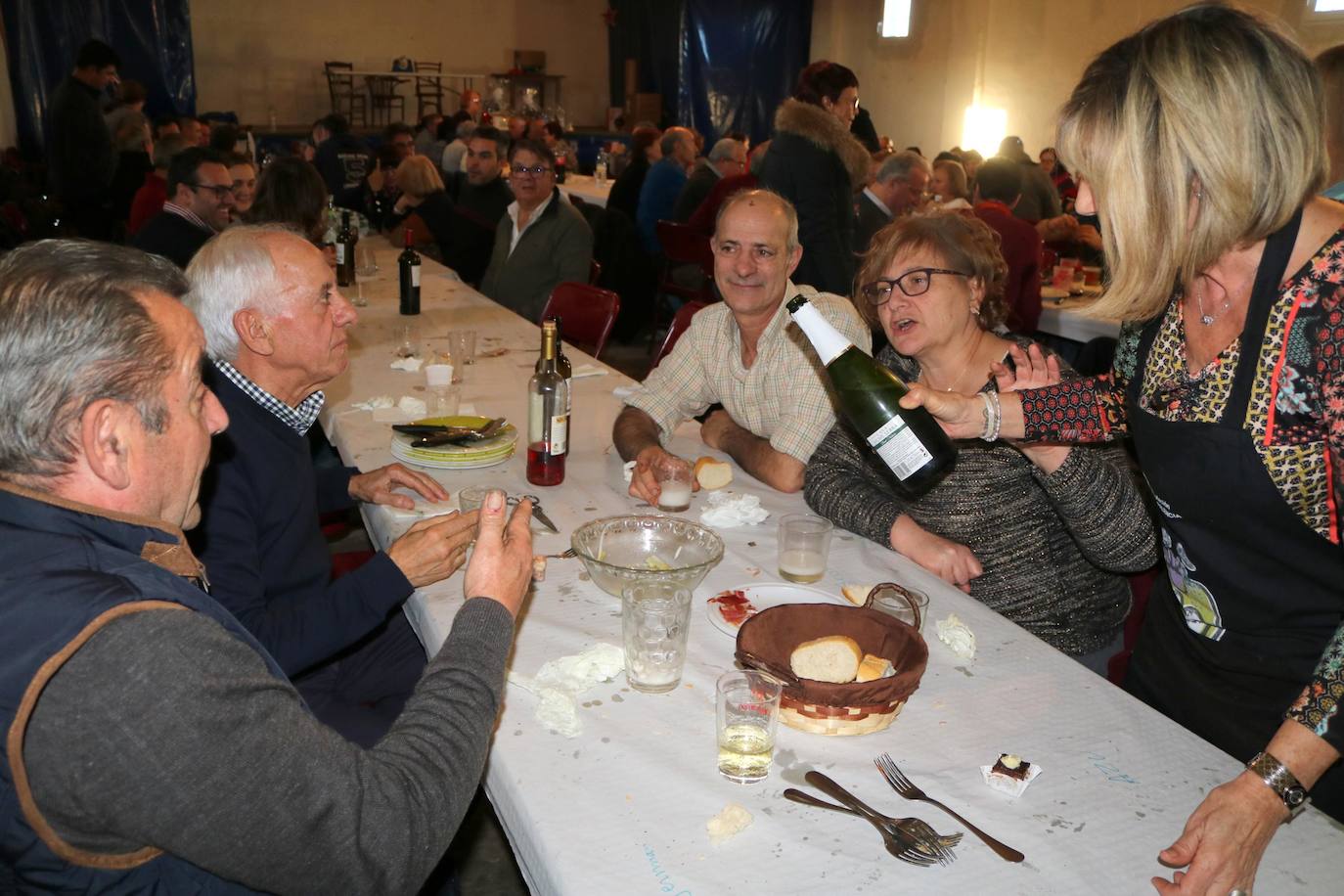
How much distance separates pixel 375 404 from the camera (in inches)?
117

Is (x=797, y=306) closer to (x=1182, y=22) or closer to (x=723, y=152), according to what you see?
(x=1182, y=22)

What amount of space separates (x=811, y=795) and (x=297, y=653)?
37.6 inches

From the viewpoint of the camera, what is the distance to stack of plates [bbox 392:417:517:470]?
244 cm

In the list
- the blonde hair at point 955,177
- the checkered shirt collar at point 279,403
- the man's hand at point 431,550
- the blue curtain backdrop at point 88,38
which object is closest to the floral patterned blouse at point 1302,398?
the man's hand at point 431,550

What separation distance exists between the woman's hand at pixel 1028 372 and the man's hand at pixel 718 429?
783 mm

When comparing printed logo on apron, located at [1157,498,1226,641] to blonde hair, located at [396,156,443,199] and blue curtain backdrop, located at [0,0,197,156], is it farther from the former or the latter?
blue curtain backdrop, located at [0,0,197,156]

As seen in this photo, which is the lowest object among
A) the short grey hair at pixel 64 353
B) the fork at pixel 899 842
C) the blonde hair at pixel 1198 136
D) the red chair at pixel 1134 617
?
the red chair at pixel 1134 617

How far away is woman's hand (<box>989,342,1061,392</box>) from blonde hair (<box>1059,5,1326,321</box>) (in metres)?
0.59

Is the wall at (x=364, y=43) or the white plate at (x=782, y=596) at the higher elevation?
the wall at (x=364, y=43)

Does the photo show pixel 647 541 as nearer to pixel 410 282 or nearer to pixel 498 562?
pixel 498 562

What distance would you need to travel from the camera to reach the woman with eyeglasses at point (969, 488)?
2.12 metres

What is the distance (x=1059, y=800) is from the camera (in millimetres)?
1291

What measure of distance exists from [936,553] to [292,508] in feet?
4.17

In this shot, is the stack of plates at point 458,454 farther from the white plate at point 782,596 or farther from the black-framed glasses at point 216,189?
the black-framed glasses at point 216,189
